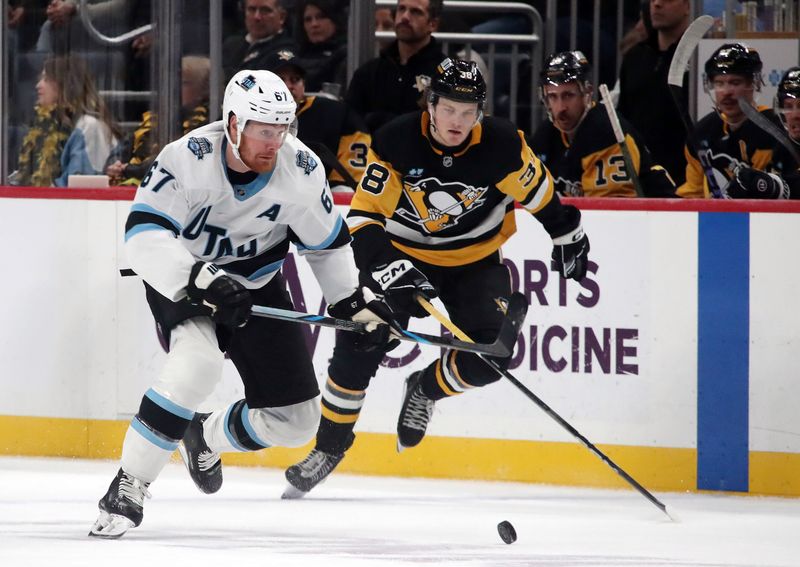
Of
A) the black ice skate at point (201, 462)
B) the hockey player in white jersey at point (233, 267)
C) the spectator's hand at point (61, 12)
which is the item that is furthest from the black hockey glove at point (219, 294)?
the spectator's hand at point (61, 12)

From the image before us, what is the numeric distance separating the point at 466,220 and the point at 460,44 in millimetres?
2173

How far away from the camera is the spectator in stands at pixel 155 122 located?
5961mm

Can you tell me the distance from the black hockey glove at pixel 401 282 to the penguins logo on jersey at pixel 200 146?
803 millimetres

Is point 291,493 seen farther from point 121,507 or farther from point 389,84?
point 389,84

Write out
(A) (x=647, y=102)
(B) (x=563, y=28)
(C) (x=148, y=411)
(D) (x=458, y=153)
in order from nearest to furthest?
(C) (x=148, y=411) → (D) (x=458, y=153) → (A) (x=647, y=102) → (B) (x=563, y=28)

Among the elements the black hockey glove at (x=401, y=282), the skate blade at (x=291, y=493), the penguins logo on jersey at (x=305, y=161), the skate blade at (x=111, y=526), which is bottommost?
the skate blade at (x=291, y=493)

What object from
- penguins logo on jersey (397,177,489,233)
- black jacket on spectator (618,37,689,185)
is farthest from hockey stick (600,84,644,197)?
penguins logo on jersey (397,177,489,233)

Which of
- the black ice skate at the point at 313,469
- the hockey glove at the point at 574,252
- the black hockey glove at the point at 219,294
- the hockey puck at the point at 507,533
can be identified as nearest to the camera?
the black hockey glove at the point at 219,294

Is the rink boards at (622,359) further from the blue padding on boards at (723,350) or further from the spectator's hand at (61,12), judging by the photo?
the spectator's hand at (61,12)

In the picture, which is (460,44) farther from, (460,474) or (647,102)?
(460,474)

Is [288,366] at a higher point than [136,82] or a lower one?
lower

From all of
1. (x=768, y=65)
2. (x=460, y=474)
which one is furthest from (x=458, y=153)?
(x=768, y=65)

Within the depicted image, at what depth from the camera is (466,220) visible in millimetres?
4691

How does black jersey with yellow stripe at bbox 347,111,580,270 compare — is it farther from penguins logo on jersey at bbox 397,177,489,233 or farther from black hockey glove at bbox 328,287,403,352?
black hockey glove at bbox 328,287,403,352
